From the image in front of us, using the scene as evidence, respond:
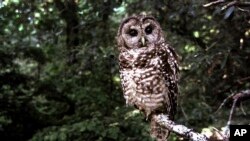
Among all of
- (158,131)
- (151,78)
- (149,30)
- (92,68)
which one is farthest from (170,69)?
(92,68)

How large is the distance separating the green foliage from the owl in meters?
0.86

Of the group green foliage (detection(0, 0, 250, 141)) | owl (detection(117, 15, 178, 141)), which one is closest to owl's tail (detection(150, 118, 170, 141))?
owl (detection(117, 15, 178, 141))

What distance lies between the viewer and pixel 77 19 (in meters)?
5.36

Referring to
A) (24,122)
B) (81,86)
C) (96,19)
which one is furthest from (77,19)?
(24,122)

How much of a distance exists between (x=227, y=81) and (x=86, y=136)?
1388 millimetres

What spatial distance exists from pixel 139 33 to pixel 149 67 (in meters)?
0.21

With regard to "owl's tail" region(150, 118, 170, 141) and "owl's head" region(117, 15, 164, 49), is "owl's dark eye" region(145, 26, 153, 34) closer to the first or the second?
"owl's head" region(117, 15, 164, 49)

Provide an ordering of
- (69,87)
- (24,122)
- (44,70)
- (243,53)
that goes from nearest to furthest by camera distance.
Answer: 1. (243,53)
2. (24,122)
3. (69,87)
4. (44,70)

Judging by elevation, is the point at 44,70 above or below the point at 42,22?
below

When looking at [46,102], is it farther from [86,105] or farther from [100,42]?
[100,42]

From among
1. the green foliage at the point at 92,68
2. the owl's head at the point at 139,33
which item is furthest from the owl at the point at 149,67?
the green foliage at the point at 92,68

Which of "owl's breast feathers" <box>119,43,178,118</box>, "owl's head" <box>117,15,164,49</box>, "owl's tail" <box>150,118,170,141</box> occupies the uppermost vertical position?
"owl's head" <box>117,15,164,49</box>

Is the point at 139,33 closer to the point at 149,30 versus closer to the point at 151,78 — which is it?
the point at 149,30

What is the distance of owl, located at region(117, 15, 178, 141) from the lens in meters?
2.94
